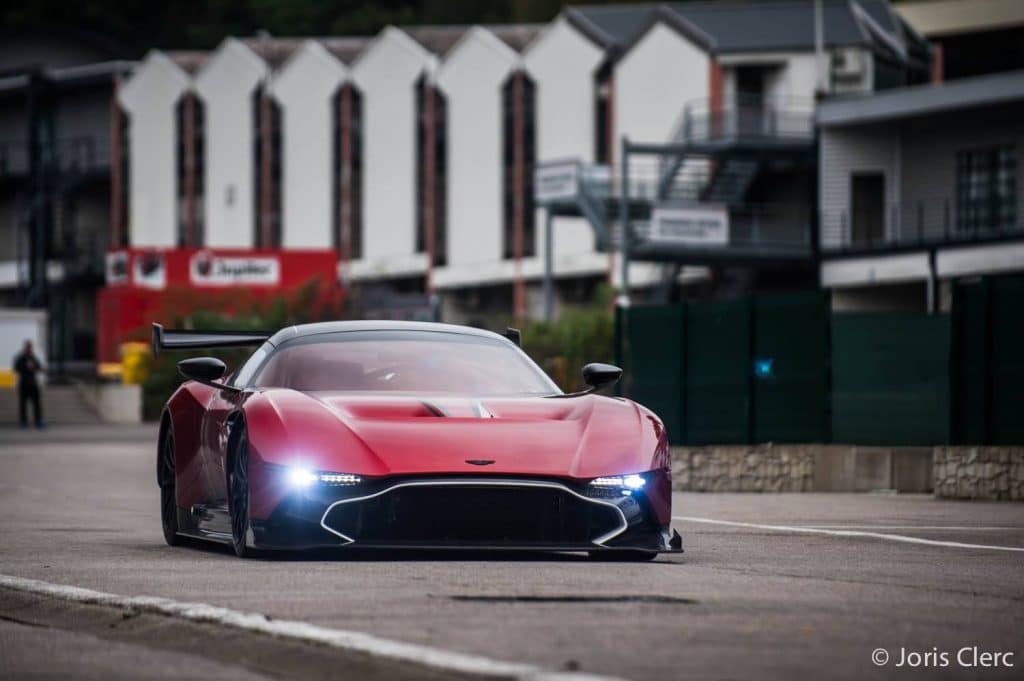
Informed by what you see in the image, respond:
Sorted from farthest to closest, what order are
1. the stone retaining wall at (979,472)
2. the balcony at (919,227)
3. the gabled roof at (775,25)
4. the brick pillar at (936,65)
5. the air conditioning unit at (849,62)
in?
1. the brick pillar at (936,65)
2. the gabled roof at (775,25)
3. the air conditioning unit at (849,62)
4. the balcony at (919,227)
5. the stone retaining wall at (979,472)

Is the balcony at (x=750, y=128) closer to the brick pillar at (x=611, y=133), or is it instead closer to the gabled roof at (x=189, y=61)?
the brick pillar at (x=611, y=133)

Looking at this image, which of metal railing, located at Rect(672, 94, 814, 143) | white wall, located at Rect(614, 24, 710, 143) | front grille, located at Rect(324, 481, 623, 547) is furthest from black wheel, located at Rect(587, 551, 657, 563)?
white wall, located at Rect(614, 24, 710, 143)

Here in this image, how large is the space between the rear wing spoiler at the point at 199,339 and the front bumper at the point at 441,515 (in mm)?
2427

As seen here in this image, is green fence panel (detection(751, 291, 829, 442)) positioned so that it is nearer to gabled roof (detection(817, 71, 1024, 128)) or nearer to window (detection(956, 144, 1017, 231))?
gabled roof (detection(817, 71, 1024, 128))

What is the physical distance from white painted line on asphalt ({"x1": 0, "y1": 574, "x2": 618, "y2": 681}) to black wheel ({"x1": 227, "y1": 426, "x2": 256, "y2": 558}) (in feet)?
4.89

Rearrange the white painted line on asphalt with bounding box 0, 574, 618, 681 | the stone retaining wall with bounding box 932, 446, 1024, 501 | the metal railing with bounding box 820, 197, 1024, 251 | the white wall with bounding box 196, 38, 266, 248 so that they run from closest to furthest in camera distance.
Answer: the white painted line on asphalt with bounding box 0, 574, 618, 681 < the stone retaining wall with bounding box 932, 446, 1024, 501 < the metal railing with bounding box 820, 197, 1024, 251 < the white wall with bounding box 196, 38, 266, 248

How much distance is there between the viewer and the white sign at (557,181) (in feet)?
206

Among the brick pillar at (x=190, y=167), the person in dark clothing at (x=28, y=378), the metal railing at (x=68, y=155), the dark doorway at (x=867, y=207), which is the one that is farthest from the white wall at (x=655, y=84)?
the metal railing at (x=68, y=155)

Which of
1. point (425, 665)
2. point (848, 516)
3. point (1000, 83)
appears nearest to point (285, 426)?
point (425, 665)

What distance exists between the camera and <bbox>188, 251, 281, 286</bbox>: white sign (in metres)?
67.6

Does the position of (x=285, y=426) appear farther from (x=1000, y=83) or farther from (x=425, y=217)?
(x=425, y=217)

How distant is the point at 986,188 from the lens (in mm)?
55812

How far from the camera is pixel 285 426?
33.1ft

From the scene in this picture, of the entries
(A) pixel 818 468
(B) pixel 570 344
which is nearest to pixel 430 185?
(B) pixel 570 344
